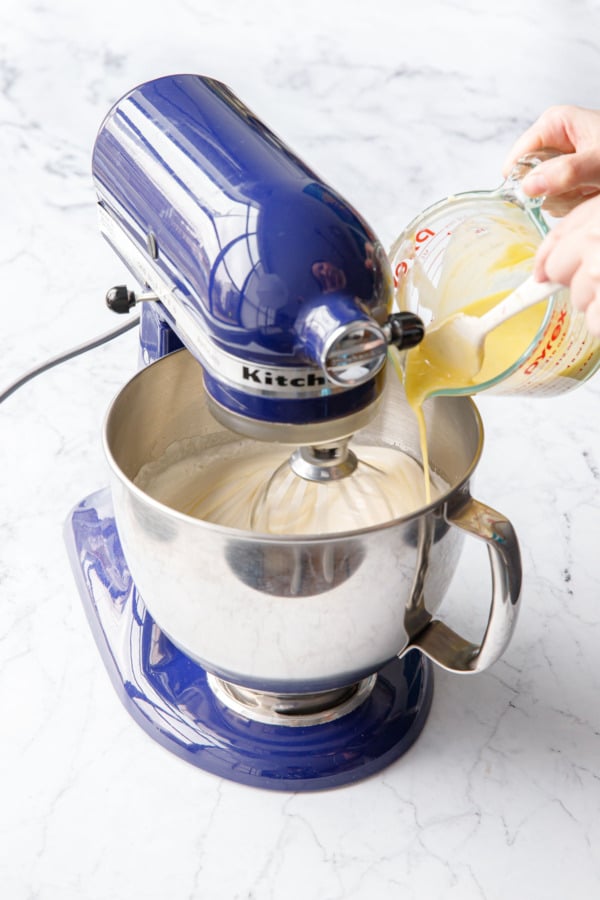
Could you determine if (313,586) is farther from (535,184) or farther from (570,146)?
(570,146)

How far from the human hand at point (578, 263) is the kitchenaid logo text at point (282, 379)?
0.44 feet

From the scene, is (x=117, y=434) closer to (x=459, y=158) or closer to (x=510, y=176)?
(x=510, y=176)

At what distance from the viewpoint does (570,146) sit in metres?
0.93

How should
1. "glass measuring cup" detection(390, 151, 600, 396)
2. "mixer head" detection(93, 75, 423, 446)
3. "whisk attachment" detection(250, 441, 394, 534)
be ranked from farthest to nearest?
1. "whisk attachment" detection(250, 441, 394, 534)
2. "glass measuring cup" detection(390, 151, 600, 396)
3. "mixer head" detection(93, 75, 423, 446)

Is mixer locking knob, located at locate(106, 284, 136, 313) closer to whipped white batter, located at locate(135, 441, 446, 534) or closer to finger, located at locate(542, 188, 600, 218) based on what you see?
whipped white batter, located at locate(135, 441, 446, 534)

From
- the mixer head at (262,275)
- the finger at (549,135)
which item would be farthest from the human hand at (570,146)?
the mixer head at (262,275)

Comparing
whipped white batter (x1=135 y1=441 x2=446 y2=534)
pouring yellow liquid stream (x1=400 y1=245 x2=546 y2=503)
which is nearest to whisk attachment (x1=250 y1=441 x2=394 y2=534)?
whipped white batter (x1=135 y1=441 x2=446 y2=534)

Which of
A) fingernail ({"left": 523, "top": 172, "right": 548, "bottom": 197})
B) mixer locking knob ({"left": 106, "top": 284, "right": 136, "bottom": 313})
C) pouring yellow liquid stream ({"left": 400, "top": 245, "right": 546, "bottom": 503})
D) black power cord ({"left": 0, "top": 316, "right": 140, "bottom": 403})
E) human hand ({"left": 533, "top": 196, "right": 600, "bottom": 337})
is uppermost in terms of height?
human hand ({"left": 533, "top": 196, "right": 600, "bottom": 337})

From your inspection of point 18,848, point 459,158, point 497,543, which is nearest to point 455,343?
point 497,543

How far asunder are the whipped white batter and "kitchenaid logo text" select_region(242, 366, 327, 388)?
18cm

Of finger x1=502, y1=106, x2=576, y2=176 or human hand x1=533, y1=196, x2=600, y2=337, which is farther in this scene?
finger x1=502, y1=106, x2=576, y2=176

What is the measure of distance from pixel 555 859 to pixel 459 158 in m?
0.97

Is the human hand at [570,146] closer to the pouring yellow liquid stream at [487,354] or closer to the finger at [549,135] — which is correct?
the finger at [549,135]

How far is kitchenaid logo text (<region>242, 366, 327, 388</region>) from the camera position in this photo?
68 centimetres
